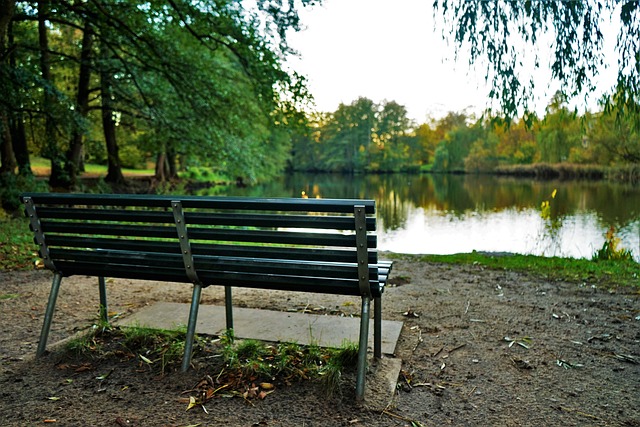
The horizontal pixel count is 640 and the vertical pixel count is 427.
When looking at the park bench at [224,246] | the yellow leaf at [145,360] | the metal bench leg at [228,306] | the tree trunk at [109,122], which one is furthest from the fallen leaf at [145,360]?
the tree trunk at [109,122]

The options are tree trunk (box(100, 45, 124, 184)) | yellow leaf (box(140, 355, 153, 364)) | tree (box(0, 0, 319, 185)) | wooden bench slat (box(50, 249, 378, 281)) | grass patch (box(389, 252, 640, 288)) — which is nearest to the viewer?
wooden bench slat (box(50, 249, 378, 281))

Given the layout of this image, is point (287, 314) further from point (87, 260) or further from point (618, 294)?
point (618, 294)

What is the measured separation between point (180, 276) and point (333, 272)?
3.06ft

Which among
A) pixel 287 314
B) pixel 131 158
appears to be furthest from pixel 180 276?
pixel 131 158

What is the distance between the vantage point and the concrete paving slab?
3393 millimetres

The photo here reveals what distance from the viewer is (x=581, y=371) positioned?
2.99 m

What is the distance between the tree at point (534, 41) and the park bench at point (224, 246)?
3.07 meters

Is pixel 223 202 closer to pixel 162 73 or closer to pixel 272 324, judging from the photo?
pixel 272 324

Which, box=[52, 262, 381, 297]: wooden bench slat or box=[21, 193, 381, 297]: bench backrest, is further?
box=[52, 262, 381, 297]: wooden bench slat

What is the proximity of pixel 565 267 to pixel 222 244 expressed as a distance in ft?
17.8

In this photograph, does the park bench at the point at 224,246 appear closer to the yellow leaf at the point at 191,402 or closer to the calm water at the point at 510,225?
the yellow leaf at the point at 191,402

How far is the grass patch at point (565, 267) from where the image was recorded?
5.76 metres

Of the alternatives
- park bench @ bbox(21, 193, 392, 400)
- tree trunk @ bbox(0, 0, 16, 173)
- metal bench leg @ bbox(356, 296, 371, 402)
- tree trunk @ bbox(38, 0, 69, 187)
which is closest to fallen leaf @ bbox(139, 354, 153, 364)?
park bench @ bbox(21, 193, 392, 400)

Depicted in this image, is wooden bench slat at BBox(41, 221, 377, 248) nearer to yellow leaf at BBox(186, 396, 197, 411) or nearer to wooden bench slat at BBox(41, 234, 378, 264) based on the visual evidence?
wooden bench slat at BBox(41, 234, 378, 264)
